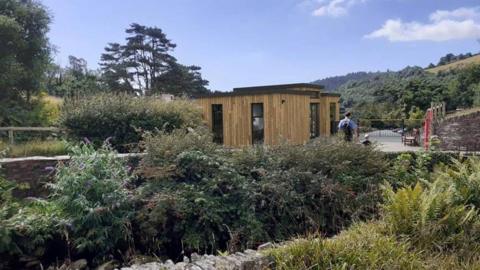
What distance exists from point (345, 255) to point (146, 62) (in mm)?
30987

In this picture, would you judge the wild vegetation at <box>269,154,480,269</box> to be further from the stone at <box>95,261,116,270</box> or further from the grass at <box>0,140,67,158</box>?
the grass at <box>0,140,67,158</box>

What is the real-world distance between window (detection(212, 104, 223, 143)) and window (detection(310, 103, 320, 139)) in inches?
142

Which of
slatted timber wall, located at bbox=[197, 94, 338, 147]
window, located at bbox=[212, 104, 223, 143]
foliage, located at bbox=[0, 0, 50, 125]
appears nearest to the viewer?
slatted timber wall, located at bbox=[197, 94, 338, 147]

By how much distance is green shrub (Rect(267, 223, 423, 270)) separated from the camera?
9.57 ft

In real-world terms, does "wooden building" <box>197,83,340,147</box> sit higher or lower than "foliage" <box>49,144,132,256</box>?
higher

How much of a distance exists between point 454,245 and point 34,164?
6.21 m

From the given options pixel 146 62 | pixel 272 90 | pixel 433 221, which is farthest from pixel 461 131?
pixel 146 62

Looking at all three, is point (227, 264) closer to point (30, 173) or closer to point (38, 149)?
point (30, 173)

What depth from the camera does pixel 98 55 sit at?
105 ft

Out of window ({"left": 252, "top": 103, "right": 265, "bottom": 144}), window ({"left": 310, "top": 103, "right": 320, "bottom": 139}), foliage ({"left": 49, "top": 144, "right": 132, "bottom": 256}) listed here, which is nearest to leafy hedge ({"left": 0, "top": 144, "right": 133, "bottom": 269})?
foliage ({"left": 49, "top": 144, "right": 132, "bottom": 256})

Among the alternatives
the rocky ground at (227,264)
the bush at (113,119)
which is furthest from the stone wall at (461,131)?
the rocky ground at (227,264)

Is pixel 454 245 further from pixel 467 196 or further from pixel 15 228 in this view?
pixel 15 228

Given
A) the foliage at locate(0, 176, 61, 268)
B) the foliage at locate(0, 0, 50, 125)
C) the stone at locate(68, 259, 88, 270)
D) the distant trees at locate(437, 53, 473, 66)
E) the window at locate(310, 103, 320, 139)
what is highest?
the distant trees at locate(437, 53, 473, 66)

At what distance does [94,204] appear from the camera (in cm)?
437
